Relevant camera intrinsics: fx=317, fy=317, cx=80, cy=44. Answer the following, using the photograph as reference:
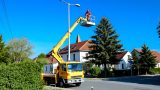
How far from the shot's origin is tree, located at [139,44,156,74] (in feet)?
205

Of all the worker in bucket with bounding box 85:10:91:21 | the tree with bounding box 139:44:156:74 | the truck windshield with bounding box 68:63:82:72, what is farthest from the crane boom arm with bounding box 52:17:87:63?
the tree with bounding box 139:44:156:74

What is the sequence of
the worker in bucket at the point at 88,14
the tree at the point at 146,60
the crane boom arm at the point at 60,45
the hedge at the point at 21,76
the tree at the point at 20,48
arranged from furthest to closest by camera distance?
the tree at the point at 20,48 < the tree at the point at 146,60 < the worker in bucket at the point at 88,14 < the crane boom arm at the point at 60,45 < the hedge at the point at 21,76

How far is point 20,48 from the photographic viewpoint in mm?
73562

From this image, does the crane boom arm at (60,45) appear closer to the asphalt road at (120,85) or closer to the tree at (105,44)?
the asphalt road at (120,85)

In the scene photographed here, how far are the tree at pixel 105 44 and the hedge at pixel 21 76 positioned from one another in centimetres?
3196

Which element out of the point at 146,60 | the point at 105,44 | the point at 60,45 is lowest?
the point at 146,60

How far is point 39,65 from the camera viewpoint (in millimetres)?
19516

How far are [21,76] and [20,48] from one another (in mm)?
55377

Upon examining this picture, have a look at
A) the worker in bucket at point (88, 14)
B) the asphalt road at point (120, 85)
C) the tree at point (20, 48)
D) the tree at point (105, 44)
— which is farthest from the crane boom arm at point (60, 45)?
the tree at point (20, 48)

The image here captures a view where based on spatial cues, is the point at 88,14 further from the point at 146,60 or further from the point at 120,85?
the point at 146,60

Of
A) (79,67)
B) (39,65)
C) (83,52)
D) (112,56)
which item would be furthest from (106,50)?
(39,65)

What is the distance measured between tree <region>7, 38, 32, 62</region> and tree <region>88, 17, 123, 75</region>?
24.3 metres

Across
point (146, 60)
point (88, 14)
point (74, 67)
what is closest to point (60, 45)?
point (74, 67)

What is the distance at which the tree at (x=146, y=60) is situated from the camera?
62594 millimetres
